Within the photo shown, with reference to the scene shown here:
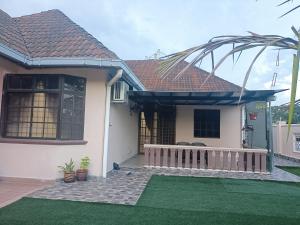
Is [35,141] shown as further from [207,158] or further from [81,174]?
[207,158]

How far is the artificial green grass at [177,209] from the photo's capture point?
470 cm

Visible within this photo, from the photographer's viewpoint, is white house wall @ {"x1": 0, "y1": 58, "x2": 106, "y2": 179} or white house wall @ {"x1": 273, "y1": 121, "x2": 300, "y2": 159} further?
white house wall @ {"x1": 273, "y1": 121, "x2": 300, "y2": 159}

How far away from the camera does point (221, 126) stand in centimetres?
1435

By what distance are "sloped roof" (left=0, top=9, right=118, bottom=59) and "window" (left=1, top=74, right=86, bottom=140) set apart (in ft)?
2.78

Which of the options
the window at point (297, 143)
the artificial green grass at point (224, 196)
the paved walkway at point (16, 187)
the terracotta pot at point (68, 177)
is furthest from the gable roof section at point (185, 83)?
the paved walkway at point (16, 187)

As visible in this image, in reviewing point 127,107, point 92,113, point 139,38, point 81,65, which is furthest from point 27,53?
point 139,38

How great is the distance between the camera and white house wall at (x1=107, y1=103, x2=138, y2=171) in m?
9.79

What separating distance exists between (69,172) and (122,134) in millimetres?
4087

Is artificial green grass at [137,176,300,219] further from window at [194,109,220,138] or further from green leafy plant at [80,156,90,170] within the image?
window at [194,109,220,138]

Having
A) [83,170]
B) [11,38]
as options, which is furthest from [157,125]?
[11,38]

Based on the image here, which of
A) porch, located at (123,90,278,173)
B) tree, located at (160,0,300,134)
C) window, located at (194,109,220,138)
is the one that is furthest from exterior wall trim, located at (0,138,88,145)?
window, located at (194,109,220,138)

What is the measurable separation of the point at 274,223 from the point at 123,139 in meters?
7.93

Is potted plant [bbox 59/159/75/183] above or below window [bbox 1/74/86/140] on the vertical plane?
below

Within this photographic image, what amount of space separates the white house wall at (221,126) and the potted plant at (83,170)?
733 cm
